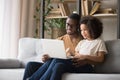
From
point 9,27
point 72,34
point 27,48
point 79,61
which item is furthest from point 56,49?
point 9,27

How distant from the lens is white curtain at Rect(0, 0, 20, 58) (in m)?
3.57

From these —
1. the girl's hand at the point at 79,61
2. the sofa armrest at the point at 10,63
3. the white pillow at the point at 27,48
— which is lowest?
the sofa armrest at the point at 10,63

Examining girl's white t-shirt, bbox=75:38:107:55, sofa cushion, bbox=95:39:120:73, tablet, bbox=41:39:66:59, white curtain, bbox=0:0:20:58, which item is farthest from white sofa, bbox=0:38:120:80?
white curtain, bbox=0:0:20:58

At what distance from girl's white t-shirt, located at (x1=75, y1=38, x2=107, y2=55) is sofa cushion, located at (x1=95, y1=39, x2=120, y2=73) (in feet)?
0.31

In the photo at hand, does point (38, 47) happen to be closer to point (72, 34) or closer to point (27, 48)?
point (27, 48)

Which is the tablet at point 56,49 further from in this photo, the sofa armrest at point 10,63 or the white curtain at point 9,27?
the white curtain at point 9,27

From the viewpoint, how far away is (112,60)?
2.34m

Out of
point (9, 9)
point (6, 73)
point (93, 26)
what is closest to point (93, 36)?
point (93, 26)

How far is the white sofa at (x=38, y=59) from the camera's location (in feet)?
6.51

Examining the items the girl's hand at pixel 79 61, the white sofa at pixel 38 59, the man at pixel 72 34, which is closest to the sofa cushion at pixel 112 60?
the white sofa at pixel 38 59

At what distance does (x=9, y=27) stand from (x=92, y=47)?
5.29 ft

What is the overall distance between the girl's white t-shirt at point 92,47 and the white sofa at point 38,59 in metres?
0.11

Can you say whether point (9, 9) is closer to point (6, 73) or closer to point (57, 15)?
point (57, 15)

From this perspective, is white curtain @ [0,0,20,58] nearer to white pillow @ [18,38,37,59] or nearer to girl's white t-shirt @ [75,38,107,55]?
white pillow @ [18,38,37,59]
